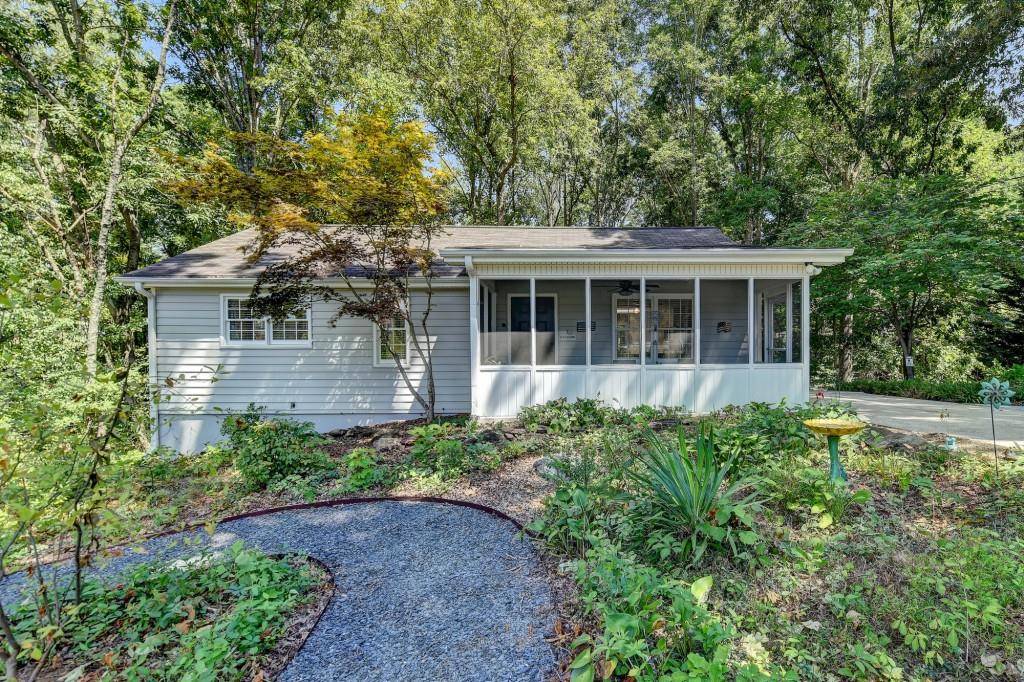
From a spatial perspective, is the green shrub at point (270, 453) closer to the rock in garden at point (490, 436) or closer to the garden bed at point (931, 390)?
the rock in garden at point (490, 436)

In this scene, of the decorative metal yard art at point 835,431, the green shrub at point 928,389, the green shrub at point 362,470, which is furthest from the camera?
the green shrub at point 928,389

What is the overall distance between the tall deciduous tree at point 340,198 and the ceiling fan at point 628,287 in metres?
3.88

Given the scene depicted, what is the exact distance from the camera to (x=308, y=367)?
27.6 ft

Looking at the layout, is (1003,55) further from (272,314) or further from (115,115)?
(115,115)

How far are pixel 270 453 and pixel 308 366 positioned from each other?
3287 millimetres

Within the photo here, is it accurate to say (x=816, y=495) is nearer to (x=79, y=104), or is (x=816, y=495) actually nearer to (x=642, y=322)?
(x=642, y=322)

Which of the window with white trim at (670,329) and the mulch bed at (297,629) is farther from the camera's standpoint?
the window with white trim at (670,329)

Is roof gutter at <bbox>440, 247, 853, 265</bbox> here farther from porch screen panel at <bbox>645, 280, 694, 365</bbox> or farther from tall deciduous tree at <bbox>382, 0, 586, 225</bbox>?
tall deciduous tree at <bbox>382, 0, 586, 225</bbox>

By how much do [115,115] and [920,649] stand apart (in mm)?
13459

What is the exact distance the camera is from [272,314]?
7.02 meters

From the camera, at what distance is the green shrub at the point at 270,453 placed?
17.0ft

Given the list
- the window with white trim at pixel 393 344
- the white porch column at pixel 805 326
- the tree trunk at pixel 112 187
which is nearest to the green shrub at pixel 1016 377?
the white porch column at pixel 805 326

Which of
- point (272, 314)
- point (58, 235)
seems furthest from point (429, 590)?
point (58, 235)

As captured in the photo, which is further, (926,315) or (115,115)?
(926,315)
